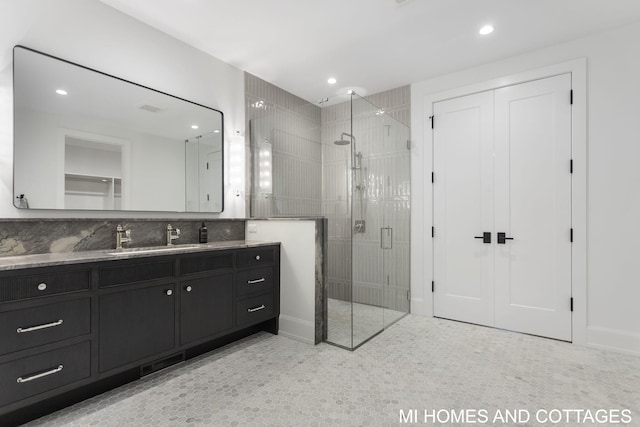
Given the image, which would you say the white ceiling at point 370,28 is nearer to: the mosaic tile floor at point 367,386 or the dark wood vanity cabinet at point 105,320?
the dark wood vanity cabinet at point 105,320

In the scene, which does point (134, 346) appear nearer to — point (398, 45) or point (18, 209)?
point (18, 209)

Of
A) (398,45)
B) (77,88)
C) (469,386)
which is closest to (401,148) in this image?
(398,45)

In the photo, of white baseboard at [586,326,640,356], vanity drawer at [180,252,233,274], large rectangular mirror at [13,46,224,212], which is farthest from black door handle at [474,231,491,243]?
large rectangular mirror at [13,46,224,212]

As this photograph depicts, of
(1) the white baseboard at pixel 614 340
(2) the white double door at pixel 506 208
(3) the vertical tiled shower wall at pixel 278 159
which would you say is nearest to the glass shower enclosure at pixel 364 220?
(3) the vertical tiled shower wall at pixel 278 159

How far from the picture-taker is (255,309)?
8.46 feet

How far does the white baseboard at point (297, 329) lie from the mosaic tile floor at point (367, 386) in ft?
0.44

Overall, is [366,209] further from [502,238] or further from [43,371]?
[43,371]

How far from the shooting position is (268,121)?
10.7 feet

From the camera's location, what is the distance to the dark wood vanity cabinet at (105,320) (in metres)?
1.46

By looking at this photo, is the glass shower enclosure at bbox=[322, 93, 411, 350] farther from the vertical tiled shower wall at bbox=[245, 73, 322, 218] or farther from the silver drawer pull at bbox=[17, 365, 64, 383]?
the silver drawer pull at bbox=[17, 365, 64, 383]

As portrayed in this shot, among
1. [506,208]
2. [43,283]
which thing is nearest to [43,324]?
[43,283]

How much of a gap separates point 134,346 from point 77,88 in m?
1.75

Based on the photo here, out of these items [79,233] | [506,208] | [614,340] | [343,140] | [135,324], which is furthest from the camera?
[343,140]

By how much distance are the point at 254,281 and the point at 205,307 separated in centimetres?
47
